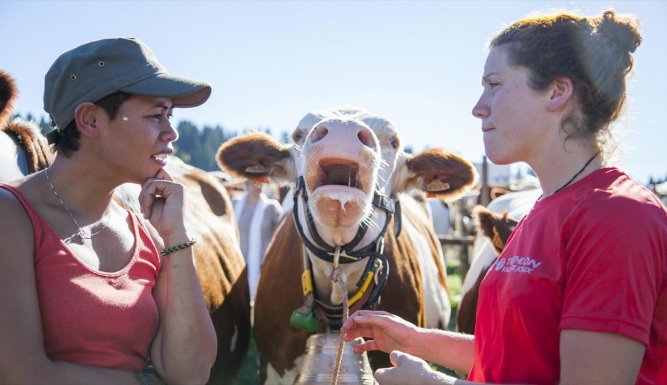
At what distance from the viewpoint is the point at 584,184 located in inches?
58.8

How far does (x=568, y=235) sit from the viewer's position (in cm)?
142

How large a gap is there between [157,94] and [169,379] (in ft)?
2.90

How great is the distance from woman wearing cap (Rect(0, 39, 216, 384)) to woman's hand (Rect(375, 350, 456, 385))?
0.76 metres

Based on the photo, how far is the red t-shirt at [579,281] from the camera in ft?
4.24

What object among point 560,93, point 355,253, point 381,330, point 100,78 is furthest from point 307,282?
point 560,93

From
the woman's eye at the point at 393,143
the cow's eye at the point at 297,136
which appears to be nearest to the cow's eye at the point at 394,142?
the woman's eye at the point at 393,143

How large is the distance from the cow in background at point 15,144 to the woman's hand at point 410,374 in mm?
1843

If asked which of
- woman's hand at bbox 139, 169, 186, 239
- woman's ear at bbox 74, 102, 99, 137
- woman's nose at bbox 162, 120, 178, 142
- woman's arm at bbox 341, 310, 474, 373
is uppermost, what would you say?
woman's ear at bbox 74, 102, 99, 137

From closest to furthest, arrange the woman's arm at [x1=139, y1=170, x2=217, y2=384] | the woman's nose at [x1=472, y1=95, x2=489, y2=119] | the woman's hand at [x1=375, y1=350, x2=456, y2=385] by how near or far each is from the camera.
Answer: the woman's hand at [x1=375, y1=350, x2=456, y2=385] → the woman's nose at [x1=472, y1=95, x2=489, y2=119] → the woman's arm at [x1=139, y1=170, x2=217, y2=384]

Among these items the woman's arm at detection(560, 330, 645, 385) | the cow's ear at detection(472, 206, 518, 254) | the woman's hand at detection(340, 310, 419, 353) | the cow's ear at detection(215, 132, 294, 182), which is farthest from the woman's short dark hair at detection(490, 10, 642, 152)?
A: the cow's ear at detection(215, 132, 294, 182)

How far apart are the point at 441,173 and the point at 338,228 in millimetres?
1199

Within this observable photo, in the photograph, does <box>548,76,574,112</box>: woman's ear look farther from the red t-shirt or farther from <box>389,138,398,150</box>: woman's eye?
<box>389,138,398,150</box>: woman's eye

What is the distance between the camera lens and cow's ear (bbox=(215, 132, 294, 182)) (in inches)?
166

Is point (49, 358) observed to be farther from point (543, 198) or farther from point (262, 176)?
point (262, 176)
